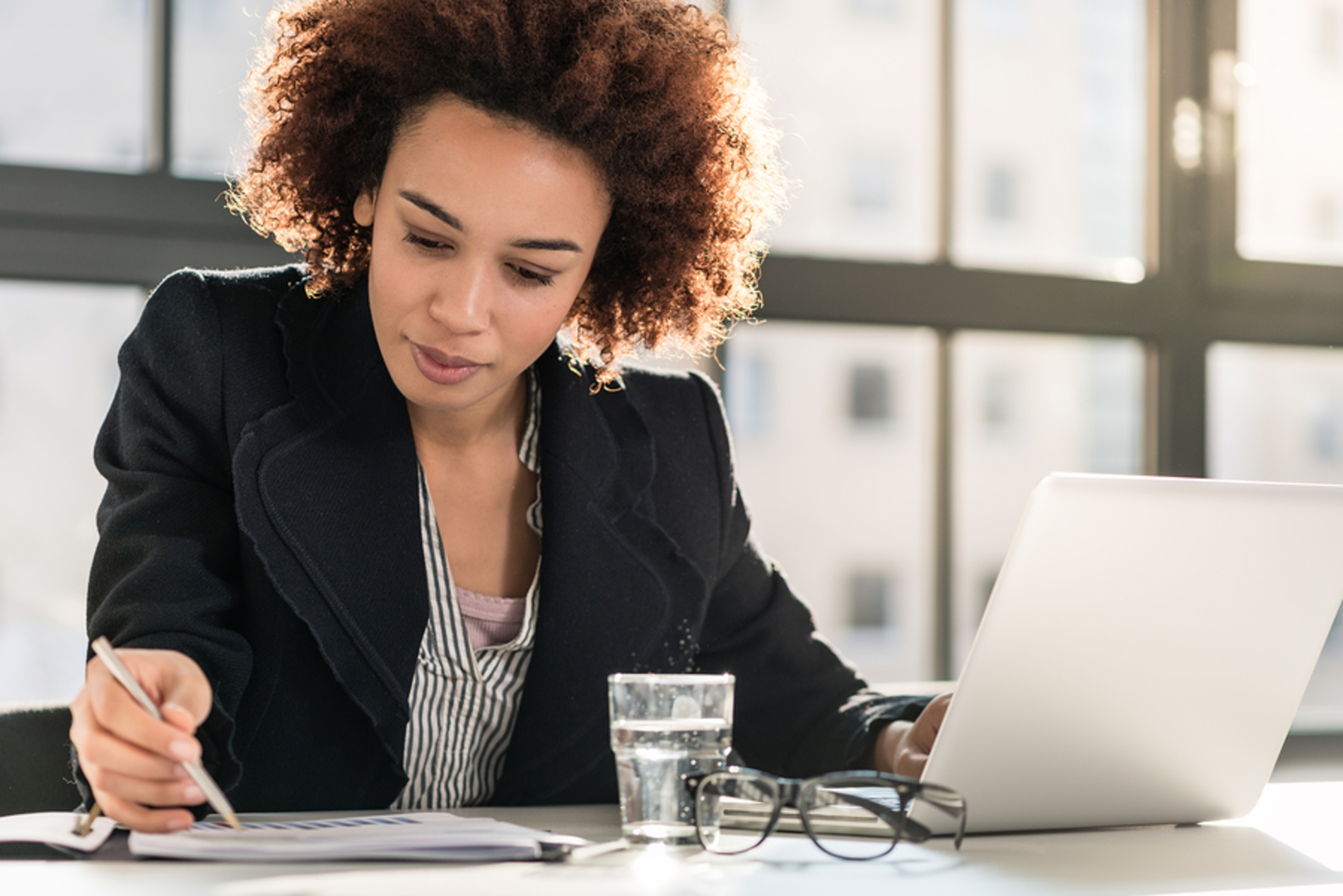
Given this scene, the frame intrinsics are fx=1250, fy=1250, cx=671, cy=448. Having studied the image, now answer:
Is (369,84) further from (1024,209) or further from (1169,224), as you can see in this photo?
(1024,209)

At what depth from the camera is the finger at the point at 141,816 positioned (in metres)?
0.78

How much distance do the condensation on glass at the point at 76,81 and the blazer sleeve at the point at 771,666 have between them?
1216 millimetres

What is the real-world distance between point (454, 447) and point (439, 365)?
0.23 metres

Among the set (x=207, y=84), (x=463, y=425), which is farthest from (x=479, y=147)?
(x=207, y=84)

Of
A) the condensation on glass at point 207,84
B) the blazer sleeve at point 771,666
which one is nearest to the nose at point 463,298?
the blazer sleeve at point 771,666

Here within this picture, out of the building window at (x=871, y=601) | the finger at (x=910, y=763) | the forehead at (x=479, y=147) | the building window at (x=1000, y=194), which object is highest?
the building window at (x=1000, y=194)

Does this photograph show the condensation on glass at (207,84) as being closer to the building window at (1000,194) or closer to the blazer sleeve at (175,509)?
the blazer sleeve at (175,509)

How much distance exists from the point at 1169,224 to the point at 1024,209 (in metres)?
0.45

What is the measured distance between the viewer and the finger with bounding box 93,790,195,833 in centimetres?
78

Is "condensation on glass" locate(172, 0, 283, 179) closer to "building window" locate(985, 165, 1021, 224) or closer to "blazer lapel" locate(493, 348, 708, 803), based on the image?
"blazer lapel" locate(493, 348, 708, 803)

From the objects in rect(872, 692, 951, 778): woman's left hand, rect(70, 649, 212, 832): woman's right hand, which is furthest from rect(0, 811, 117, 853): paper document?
rect(872, 692, 951, 778): woman's left hand

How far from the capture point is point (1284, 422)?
110 inches

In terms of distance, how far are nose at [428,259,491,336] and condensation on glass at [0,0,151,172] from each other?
117 centimetres

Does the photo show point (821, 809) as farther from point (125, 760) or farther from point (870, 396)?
point (870, 396)
